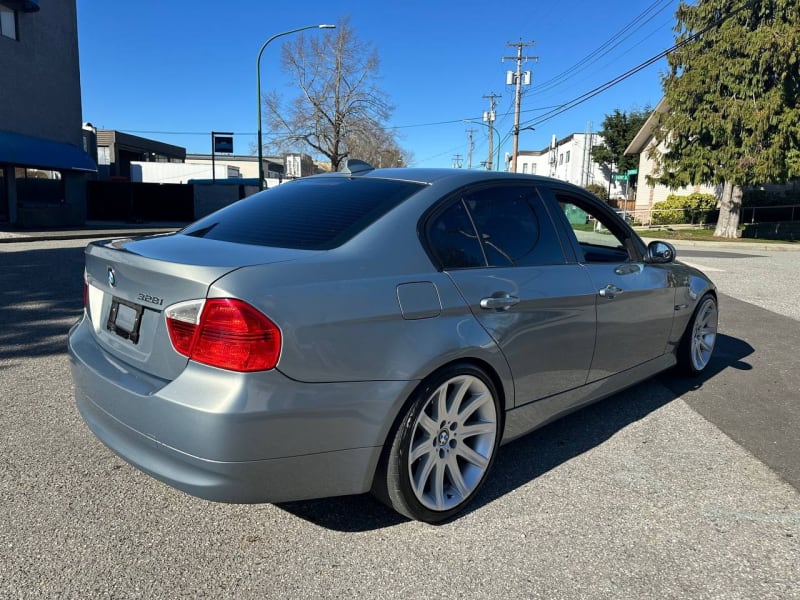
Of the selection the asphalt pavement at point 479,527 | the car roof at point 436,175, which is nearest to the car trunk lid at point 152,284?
the asphalt pavement at point 479,527

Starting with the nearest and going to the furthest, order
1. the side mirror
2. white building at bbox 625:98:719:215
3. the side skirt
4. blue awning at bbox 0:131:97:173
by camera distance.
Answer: the side skirt < the side mirror < blue awning at bbox 0:131:97:173 < white building at bbox 625:98:719:215

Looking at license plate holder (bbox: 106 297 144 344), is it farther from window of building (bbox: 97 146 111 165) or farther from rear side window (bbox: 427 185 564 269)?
window of building (bbox: 97 146 111 165)

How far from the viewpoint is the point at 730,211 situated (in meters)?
24.9

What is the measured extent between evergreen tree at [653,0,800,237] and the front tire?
75.7 ft

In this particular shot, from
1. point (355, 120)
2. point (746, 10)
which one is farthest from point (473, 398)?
point (355, 120)

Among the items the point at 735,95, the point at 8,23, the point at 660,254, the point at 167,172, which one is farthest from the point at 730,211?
the point at 167,172

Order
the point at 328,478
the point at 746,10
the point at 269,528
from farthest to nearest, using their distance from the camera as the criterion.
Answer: the point at 746,10 → the point at 269,528 → the point at 328,478

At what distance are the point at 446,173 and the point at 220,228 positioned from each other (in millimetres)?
1201

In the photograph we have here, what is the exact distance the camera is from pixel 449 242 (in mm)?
2854

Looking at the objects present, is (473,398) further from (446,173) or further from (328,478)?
(446,173)

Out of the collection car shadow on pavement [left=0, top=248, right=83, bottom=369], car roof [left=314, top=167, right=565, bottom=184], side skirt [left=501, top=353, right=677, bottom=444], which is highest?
car roof [left=314, top=167, right=565, bottom=184]

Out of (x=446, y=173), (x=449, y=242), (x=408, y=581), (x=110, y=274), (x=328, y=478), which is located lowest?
(x=408, y=581)

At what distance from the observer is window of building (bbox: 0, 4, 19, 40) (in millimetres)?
19625

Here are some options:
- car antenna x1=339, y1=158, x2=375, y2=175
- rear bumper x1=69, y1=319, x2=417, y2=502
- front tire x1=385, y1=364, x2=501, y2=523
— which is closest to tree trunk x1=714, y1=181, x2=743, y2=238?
car antenna x1=339, y1=158, x2=375, y2=175
